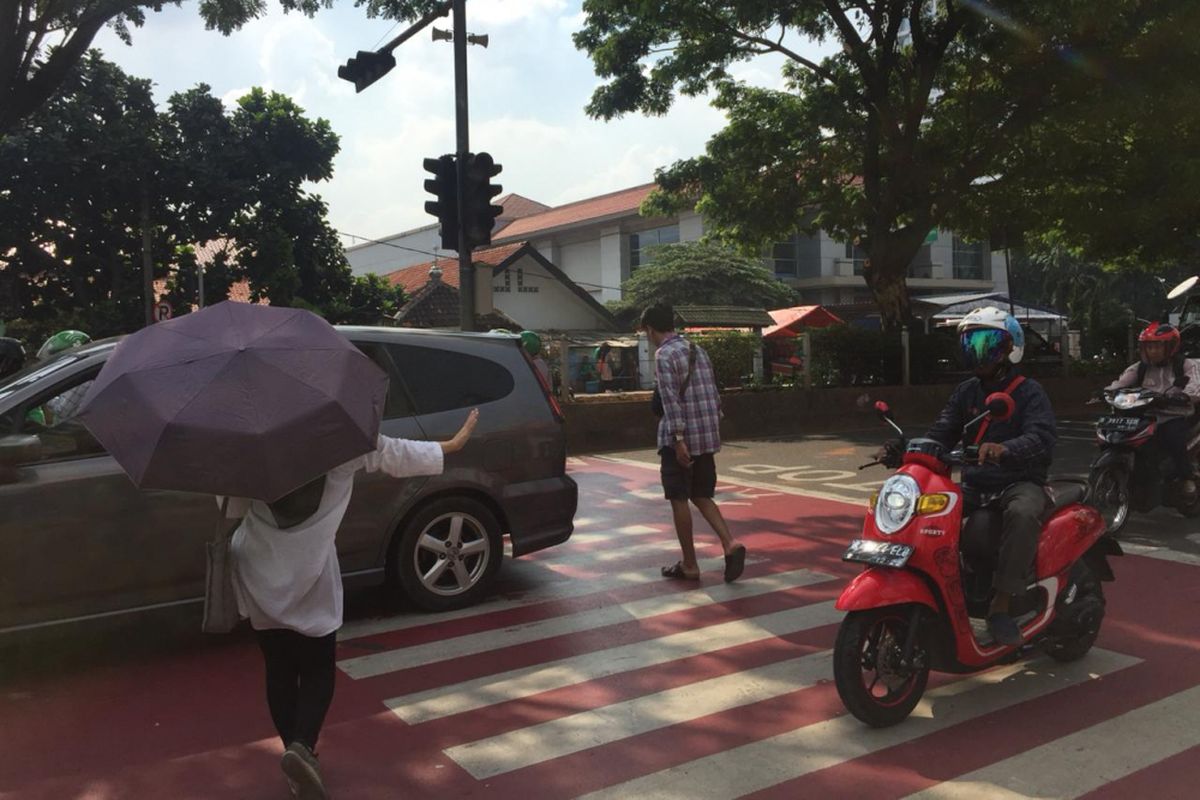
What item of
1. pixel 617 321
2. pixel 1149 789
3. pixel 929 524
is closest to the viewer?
pixel 1149 789

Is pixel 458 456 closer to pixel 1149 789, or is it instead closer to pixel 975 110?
pixel 1149 789

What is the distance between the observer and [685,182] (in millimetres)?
18422

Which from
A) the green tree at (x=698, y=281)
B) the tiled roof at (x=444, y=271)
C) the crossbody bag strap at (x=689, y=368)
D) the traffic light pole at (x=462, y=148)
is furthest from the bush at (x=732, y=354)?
the green tree at (x=698, y=281)

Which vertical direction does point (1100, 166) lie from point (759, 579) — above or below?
above

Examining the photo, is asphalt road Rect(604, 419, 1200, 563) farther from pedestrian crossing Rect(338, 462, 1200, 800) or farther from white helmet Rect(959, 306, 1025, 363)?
white helmet Rect(959, 306, 1025, 363)

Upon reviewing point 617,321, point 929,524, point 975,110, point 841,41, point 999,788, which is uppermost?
point 841,41

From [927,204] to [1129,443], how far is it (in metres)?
11.1

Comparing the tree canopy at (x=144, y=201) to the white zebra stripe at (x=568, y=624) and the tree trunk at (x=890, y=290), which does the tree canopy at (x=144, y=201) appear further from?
the white zebra stripe at (x=568, y=624)

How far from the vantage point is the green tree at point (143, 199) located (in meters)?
19.6

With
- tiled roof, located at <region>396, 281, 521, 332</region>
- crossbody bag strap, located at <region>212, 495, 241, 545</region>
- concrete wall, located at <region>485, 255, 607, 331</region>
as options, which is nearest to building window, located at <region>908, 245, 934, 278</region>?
concrete wall, located at <region>485, 255, 607, 331</region>

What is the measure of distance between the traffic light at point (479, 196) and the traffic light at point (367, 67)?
1889mm

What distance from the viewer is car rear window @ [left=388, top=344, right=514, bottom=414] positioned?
5586 mm

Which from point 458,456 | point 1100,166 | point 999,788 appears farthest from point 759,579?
point 1100,166

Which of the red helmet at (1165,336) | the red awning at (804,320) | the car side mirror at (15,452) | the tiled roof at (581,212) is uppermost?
the tiled roof at (581,212)
